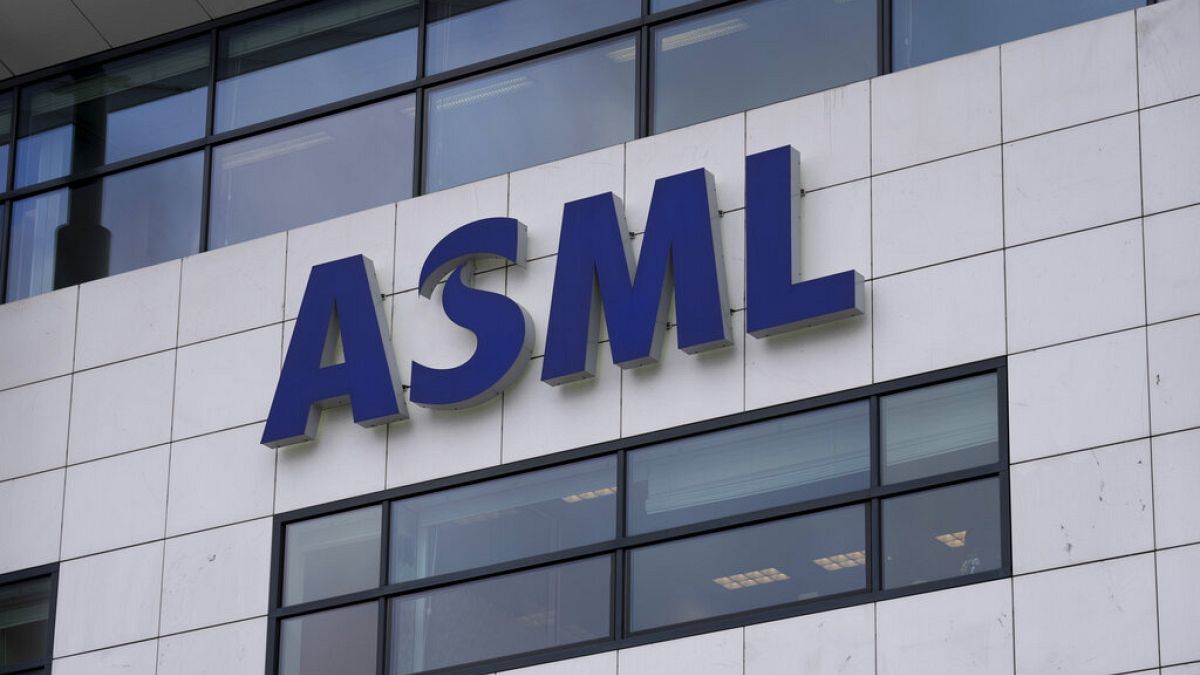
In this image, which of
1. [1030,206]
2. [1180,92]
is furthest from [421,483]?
[1180,92]

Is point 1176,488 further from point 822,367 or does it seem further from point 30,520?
point 30,520

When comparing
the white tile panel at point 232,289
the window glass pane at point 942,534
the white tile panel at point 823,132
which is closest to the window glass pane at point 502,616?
the window glass pane at point 942,534

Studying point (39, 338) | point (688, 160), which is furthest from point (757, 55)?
point (39, 338)

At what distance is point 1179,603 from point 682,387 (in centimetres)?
453

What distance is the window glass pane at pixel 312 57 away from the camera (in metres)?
22.5

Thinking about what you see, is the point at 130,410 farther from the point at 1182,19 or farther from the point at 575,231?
the point at 1182,19

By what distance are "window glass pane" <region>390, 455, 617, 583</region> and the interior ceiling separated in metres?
5.98

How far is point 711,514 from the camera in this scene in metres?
18.8

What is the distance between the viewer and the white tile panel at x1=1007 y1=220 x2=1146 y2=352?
57.0 ft

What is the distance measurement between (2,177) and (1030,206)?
11.3 m

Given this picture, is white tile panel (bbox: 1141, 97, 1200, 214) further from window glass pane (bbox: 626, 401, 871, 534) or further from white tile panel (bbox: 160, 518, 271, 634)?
white tile panel (bbox: 160, 518, 271, 634)

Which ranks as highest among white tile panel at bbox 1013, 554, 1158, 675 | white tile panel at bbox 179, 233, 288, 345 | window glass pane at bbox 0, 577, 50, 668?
white tile panel at bbox 179, 233, 288, 345

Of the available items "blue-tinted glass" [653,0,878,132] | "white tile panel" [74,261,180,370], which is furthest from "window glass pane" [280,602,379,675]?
"blue-tinted glass" [653,0,878,132]

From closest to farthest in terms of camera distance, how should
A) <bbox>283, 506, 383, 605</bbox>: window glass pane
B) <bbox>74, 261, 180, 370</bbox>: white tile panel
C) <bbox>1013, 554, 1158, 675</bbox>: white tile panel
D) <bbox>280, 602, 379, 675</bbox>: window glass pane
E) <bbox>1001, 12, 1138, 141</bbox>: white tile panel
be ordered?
1. <bbox>1013, 554, 1158, 675</bbox>: white tile panel
2. <bbox>1001, 12, 1138, 141</bbox>: white tile panel
3. <bbox>280, 602, 379, 675</bbox>: window glass pane
4. <bbox>283, 506, 383, 605</bbox>: window glass pane
5. <bbox>74, 261, 180, 370</bbox>: white tile panel
